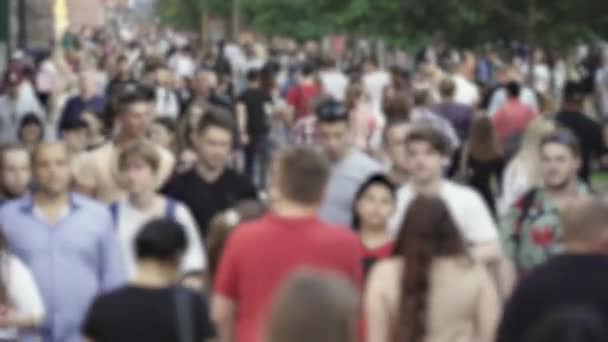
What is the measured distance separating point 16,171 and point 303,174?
11.7 feet

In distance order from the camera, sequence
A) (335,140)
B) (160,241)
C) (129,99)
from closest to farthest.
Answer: (160,241) → (335,140) → (129,99)

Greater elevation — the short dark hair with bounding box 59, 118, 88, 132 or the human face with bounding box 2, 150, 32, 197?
the human face with bounding box 2, 150, 32, 197

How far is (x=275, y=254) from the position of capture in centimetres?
859

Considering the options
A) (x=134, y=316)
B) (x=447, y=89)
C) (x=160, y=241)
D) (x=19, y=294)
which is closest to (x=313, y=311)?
(x=134, y=316)

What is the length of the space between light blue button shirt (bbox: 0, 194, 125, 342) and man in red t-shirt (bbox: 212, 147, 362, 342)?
151 centimetres

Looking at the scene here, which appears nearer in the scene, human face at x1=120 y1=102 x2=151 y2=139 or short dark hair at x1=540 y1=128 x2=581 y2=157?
short dark hair at x1=540 y1=128 x2=581 y2=157

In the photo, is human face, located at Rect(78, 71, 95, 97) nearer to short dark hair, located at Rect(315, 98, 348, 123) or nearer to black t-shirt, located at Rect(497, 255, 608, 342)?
short dark hair, located at Rect(315, 98, 348, 123)

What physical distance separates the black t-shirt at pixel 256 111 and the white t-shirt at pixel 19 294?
51.9 ft

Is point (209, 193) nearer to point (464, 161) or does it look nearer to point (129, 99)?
point (129, 99)

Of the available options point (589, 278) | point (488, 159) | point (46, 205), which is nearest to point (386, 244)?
point (46, 205)

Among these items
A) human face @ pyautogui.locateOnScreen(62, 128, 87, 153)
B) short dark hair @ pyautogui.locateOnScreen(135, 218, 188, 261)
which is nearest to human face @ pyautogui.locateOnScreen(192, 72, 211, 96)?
human face @ pyautogui.locateOnScreen(62, 128, 87, 153)

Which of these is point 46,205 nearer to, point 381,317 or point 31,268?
point 31,268

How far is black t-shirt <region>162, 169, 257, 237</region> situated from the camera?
453 inches

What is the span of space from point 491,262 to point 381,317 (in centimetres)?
203
